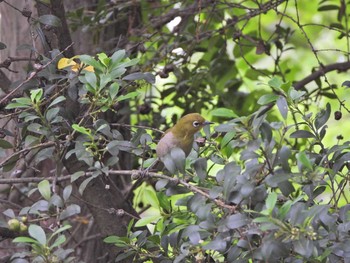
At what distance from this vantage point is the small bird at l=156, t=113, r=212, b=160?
234 centimetres

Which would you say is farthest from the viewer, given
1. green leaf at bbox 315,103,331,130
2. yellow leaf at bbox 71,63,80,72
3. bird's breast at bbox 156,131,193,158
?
bird's breast at bbox 156,131,193,158

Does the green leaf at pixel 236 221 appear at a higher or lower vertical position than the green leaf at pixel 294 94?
lower

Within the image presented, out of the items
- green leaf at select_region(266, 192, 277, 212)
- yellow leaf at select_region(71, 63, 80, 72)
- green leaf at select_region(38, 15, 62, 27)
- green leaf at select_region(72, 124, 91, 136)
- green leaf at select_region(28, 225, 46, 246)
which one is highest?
green leaf at select_region(38, 15, 62, 27)

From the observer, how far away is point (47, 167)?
3.19 m

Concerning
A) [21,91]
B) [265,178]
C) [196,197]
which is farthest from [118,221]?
[265,178]

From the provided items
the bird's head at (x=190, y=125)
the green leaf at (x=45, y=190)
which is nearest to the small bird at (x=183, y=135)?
the bird's head at (x=190, y=125)

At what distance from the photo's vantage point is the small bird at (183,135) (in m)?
2.34

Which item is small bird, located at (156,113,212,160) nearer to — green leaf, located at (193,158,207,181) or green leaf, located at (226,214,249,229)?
green leaf, located at (193,158,207,181)

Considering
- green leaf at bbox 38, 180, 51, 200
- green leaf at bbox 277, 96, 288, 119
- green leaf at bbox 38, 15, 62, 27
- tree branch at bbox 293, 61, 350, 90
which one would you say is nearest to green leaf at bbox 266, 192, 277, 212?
green leaf at bbox 277, 96, 288, 119

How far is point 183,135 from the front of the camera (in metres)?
2.39

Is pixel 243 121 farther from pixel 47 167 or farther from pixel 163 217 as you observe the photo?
pixel 47 167

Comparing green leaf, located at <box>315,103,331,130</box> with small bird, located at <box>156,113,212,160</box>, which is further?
small bird, located at <box>156,113,212,160</box>

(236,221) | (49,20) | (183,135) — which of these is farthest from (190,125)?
(236,221)

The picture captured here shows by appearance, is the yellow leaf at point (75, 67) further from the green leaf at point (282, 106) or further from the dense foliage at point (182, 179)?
the green leaf at point (282, 106)
